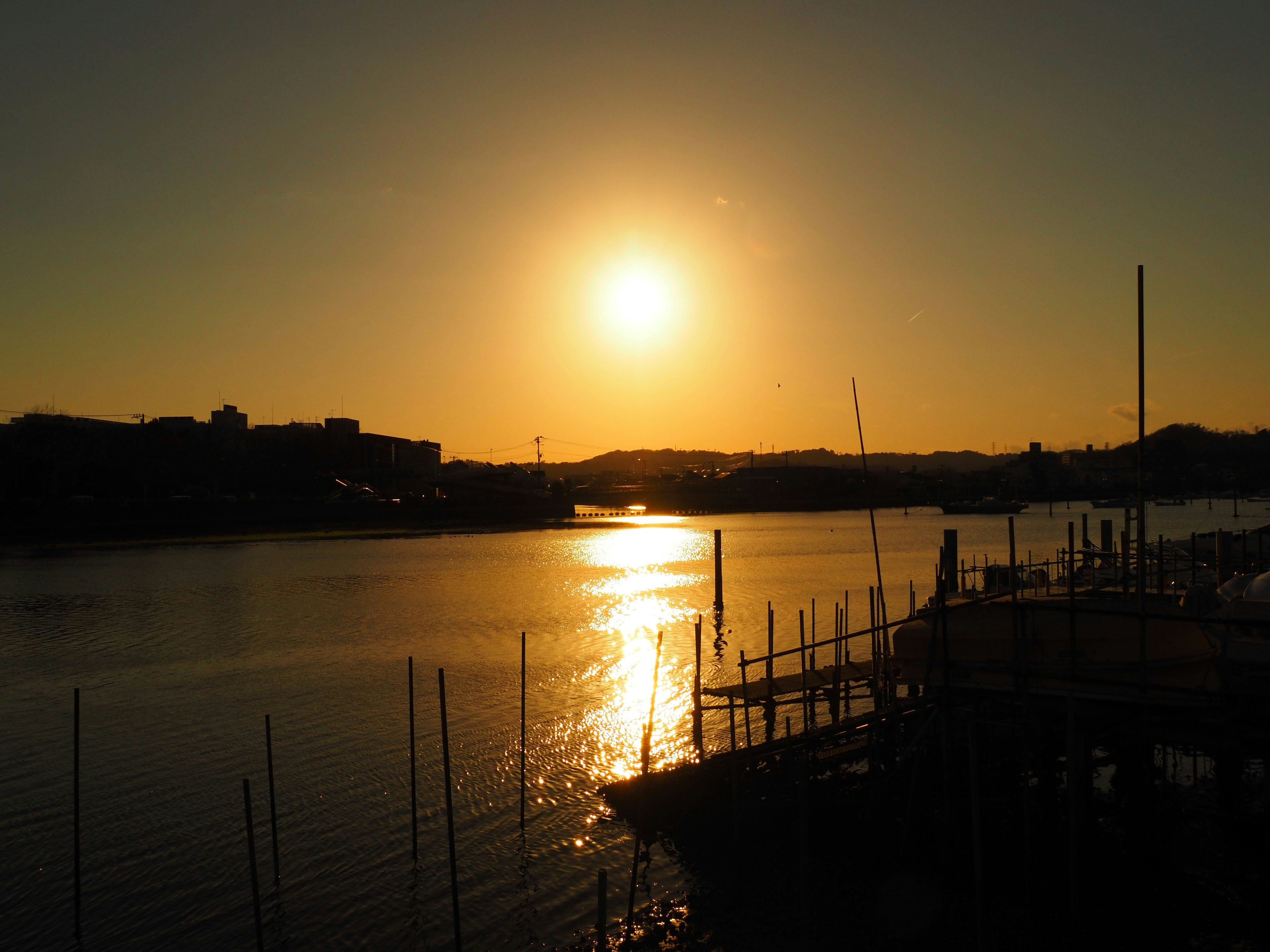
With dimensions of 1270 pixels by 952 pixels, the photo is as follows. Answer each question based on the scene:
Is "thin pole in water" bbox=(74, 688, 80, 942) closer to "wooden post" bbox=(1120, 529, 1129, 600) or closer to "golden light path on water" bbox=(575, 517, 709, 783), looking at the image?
"golden light path on water" bbox=(575, 517, 709, 783)

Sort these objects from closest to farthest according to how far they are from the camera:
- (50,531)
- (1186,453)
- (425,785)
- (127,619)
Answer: (425,785) < (127,619) < (50,531) < (1186,453)

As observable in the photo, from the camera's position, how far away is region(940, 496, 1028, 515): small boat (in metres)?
122

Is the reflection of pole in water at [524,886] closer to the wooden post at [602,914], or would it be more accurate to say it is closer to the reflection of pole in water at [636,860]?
the reflection of pole in water at [636,860]

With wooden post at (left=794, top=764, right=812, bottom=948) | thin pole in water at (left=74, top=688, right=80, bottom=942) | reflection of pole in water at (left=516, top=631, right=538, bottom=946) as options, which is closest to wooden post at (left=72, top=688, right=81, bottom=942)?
thin pole in water at (left=74, top=688, right=80, bottom=942)

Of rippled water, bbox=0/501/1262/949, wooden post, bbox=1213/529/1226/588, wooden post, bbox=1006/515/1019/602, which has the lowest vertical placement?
rippled water, bbox=0/501/1262/949

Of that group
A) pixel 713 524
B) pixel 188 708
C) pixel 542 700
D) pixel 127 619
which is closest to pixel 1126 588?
pixel 542 700

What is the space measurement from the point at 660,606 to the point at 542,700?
55.5 feet

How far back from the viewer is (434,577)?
163ft

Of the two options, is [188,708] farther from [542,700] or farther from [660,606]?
[660,606]

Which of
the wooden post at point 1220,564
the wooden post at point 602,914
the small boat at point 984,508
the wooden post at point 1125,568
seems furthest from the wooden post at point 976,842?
the small boat at point 984,508

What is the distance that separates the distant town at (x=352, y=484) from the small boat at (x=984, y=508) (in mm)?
7538

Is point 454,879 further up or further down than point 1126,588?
further down

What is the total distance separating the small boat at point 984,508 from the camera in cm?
12156

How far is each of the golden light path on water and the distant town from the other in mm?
9532
